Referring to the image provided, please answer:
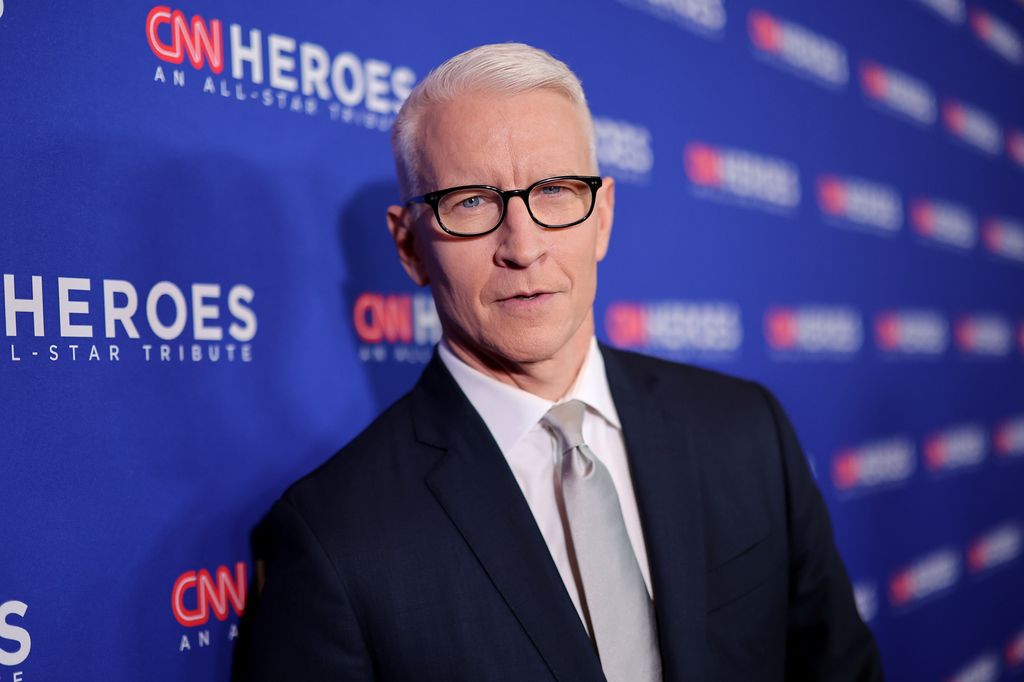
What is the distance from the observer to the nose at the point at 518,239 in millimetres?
1189

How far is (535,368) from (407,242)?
0.28 m

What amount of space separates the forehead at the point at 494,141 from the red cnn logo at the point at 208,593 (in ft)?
2.27

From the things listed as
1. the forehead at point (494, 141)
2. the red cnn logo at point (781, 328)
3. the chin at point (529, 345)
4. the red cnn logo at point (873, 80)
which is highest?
the red cnn logo at point (873, 80)

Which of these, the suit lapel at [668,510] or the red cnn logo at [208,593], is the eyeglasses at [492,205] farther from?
the red cnn logo at [208,593]

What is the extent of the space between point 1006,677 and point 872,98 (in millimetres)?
2430

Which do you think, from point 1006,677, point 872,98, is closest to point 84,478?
point 872,98

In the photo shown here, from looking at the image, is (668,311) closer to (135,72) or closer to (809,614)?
(809,614)

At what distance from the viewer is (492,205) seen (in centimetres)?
121

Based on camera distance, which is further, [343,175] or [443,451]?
[343,175]

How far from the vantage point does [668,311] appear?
2.25m

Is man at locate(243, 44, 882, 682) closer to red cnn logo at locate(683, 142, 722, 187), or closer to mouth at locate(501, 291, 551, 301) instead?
mouth at locate(501, 291, 551, 301)


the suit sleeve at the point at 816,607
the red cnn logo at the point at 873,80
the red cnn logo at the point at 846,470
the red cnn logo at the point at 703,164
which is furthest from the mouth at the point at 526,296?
the red cnn logo at the point at 873,80

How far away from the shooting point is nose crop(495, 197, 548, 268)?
119 centimetres

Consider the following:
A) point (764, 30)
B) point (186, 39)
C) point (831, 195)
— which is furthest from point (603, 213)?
point (831, 195)
